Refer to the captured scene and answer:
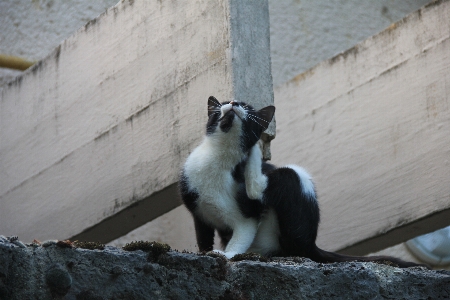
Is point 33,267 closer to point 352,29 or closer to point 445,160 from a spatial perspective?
point 445,160

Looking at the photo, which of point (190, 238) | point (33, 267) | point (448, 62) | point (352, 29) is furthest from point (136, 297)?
point (352, 29)

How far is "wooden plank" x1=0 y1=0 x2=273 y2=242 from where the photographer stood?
5027 mm

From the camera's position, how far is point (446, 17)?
18.9 feet

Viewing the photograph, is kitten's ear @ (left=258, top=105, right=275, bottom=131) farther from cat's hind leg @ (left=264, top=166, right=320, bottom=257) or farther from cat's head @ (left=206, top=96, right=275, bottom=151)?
cat's hind leg @ (left=264, top=166, right=320, bottom=257)

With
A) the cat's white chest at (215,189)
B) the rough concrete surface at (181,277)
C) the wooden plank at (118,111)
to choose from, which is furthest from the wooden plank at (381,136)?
the rough concrete surface at (181,277)

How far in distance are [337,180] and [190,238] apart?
1.92 meters

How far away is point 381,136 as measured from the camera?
6078 mm

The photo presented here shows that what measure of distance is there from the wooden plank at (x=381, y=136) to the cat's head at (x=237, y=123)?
195cm

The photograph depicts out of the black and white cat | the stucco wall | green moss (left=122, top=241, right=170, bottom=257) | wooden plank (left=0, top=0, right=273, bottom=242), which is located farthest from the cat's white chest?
the stucco wall

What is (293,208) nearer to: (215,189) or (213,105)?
(215,189)

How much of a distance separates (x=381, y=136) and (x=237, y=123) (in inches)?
92.1

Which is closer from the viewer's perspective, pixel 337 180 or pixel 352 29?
pixel 337 180

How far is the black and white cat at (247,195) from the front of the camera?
3.98m

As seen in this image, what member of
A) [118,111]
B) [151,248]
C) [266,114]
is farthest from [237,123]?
[118,111]
